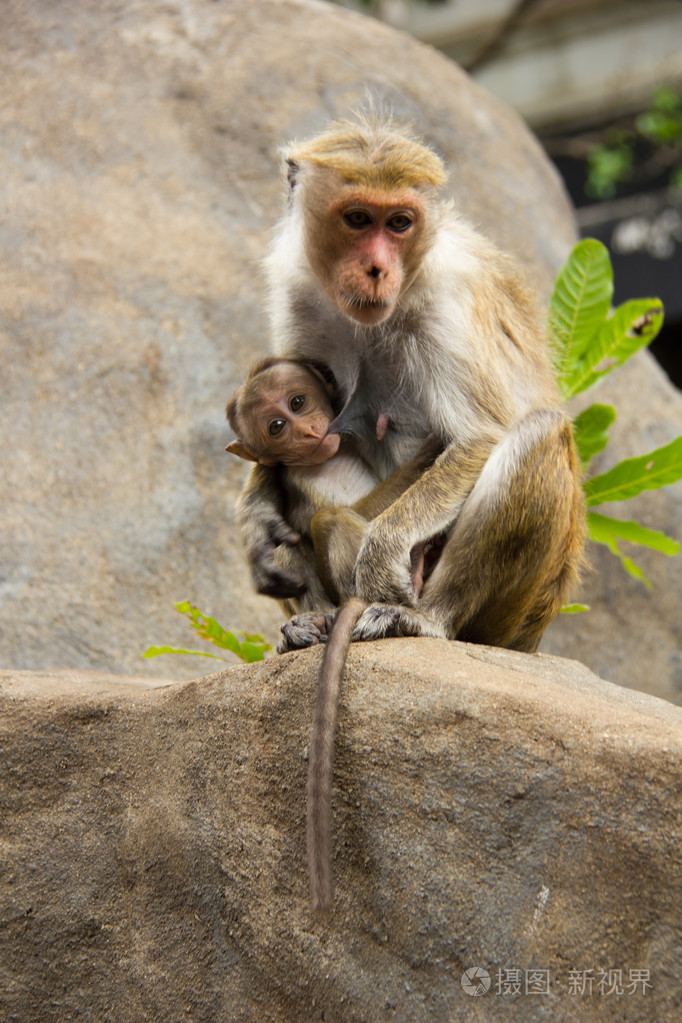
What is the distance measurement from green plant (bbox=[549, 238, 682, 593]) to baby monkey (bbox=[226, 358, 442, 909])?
6.54 ft

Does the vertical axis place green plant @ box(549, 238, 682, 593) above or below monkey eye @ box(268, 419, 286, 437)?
below

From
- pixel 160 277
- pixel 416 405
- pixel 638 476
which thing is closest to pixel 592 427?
pixel 638 476

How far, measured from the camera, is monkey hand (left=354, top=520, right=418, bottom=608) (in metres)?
3.31

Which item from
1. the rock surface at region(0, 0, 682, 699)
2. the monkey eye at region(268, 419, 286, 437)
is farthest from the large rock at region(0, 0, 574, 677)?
the monkey eye at region(268, 419, 286, 437)

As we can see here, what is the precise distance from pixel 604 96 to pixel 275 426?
10236 millimetres

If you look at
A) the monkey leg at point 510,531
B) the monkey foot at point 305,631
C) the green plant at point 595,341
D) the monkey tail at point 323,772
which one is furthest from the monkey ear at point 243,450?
the green plant at point 595,341

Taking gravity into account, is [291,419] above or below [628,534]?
above

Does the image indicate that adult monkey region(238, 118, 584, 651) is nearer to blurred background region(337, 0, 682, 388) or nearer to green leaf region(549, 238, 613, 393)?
green leaf region(549, 238, 613, 393)

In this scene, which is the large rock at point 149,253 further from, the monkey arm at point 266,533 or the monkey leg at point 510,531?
the monkey leg at point 510,531

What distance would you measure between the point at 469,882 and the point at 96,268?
473 cm

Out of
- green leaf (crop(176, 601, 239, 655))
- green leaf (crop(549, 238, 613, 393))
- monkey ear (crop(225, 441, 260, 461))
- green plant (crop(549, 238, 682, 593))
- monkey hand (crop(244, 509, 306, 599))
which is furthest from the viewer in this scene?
green leaf (crop(549, 238, 613, 393))

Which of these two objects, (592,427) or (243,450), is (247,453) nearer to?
(243,450)

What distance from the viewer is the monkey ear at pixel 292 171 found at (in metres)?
3.78

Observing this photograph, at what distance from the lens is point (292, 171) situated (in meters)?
3.82
